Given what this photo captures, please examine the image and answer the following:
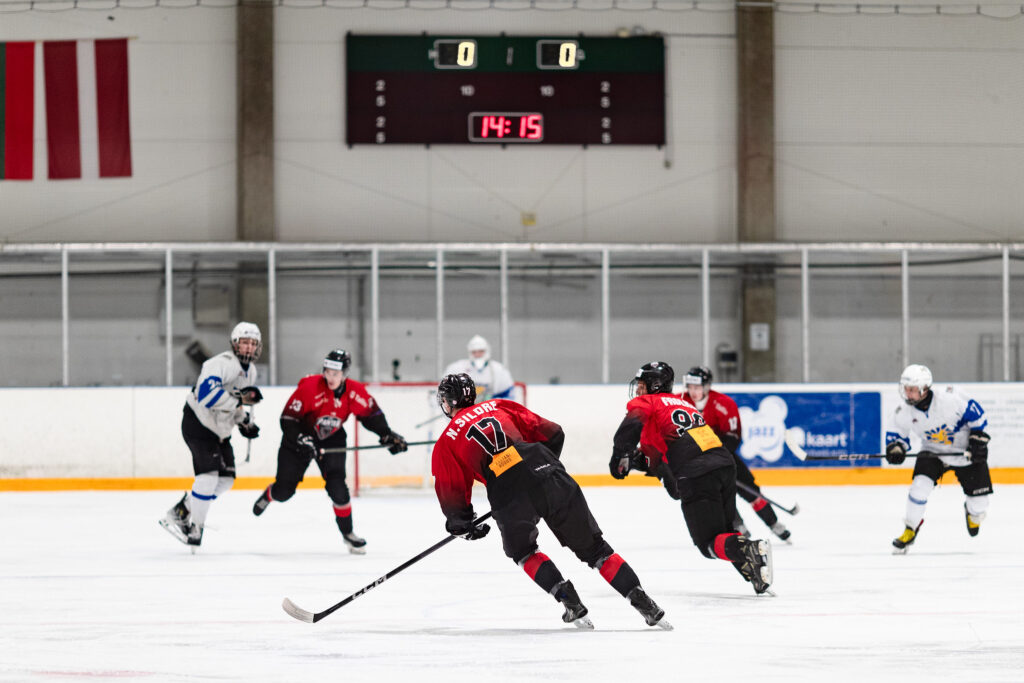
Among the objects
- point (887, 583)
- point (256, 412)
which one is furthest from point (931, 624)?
point (256, 412)

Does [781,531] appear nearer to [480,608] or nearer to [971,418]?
[971,418]

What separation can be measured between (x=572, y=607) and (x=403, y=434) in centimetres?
688

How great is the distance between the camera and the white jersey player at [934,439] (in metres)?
6.61

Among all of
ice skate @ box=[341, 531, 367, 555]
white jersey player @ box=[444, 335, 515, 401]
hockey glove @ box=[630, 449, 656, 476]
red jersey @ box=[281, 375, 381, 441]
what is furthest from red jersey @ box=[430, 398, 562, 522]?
white jersey player @ box=[444, 335, 515, 401]

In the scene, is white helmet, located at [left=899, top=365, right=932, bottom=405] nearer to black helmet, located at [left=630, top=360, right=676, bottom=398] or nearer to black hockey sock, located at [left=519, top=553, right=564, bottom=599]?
black helmet, located at [left=630, top=360, right=676, bottom=398]

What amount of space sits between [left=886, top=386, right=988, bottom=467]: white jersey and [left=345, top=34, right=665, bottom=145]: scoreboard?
677 cm

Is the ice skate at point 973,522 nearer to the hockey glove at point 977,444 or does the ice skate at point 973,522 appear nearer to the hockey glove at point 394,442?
the hockey glove at point 977,444

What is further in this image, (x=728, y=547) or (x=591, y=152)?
(x=591, y=152)

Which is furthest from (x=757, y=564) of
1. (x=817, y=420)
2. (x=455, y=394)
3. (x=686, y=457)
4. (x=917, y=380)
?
(x=817, y=420)

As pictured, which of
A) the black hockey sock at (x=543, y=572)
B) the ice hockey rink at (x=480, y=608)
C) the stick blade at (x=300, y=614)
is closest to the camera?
the ice hockey rink at (x=480, y=608)

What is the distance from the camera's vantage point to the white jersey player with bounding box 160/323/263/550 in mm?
6719

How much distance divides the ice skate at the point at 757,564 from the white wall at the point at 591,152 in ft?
28.7

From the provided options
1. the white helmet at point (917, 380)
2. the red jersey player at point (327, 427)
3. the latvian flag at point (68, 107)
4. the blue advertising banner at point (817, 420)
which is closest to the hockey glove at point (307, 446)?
the red jersey player at point (327, 427)

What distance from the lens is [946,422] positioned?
262 inches
